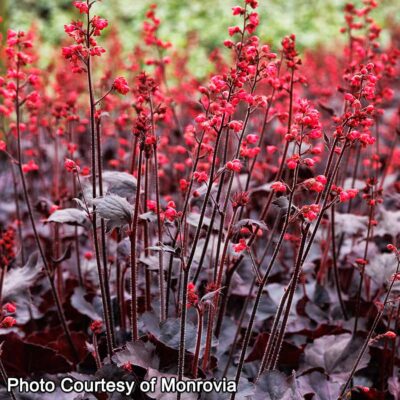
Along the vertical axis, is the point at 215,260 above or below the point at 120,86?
below

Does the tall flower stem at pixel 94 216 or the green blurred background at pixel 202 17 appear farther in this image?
the green blurred background at pixel 202 17

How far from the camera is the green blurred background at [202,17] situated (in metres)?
14.2

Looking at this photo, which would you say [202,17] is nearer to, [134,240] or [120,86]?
[120,86]

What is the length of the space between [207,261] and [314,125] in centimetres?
152

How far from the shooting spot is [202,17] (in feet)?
51.0

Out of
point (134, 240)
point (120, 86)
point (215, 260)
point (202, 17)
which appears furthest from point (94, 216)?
point (202, 17)

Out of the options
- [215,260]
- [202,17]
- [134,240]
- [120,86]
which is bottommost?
[215,260]

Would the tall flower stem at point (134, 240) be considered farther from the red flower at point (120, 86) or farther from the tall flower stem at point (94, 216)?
the red flower at point (120, 86)

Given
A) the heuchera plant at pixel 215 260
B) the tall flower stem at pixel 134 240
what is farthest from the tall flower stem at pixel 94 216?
the tall flower stem at pixel 134 240

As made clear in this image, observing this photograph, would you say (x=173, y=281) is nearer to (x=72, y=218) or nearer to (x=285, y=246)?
(x=72, y=218)

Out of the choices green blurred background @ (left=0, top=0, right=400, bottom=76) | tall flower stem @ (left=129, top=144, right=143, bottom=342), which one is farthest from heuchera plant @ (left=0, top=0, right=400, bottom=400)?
green blurred background @ (left=0, top=0, right=400, bottom=76)

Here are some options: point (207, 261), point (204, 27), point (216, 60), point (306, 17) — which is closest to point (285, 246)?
point (207, 261)

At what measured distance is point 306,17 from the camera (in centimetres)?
1562

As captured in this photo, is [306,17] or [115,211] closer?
[115,211]
